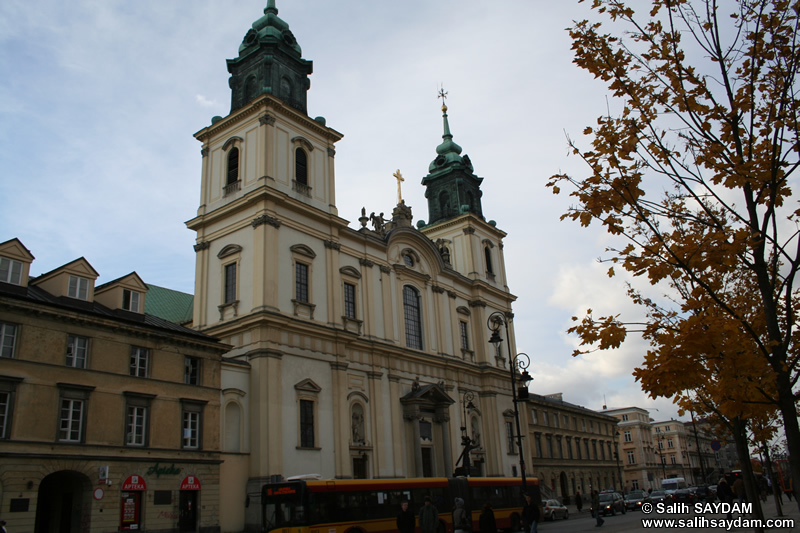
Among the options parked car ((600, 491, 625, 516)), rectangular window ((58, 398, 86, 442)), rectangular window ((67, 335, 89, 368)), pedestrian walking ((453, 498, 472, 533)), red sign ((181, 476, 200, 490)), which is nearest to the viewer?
pedestrian walking ((453, 498, 472, 533))

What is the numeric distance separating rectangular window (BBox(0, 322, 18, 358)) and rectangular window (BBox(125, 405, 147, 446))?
4.51 m

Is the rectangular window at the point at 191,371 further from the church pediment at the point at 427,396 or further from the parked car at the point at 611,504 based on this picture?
the parked car at the point at 611,504

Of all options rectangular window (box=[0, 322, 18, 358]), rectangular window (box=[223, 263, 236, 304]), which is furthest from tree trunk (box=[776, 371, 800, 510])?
rectangular window (box=[223, 263, 236, 304])

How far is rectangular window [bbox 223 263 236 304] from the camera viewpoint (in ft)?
110

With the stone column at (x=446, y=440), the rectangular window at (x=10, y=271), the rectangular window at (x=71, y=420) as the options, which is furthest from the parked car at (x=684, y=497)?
the rectangular window at (x=10, y=271)

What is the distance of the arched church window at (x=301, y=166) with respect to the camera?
36.9 meters

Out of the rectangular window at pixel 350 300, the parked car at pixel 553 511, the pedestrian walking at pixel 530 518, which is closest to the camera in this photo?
the pedestrian walking at pixel 530 518

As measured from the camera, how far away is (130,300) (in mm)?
27000

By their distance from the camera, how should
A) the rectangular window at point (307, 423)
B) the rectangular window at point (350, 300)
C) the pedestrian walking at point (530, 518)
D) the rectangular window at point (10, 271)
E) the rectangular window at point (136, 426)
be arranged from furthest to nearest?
the rectangular window at point (350, 300)
the rectangular window at point (307, 423)
the rectangular window at point (136, 426)
the rectangular window at point (10, 271)
the pedestrian walking at point (530, 518)

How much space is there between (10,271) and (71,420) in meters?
5.82

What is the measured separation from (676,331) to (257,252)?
84.9 feet

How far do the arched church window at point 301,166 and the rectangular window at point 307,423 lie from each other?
1222 cm

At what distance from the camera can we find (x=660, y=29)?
952cm

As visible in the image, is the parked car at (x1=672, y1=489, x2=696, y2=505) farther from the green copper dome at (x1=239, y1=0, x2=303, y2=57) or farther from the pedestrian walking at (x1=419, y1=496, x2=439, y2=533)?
the green copper dome at (x1=239, y1=0, x2=303, y2=57)
